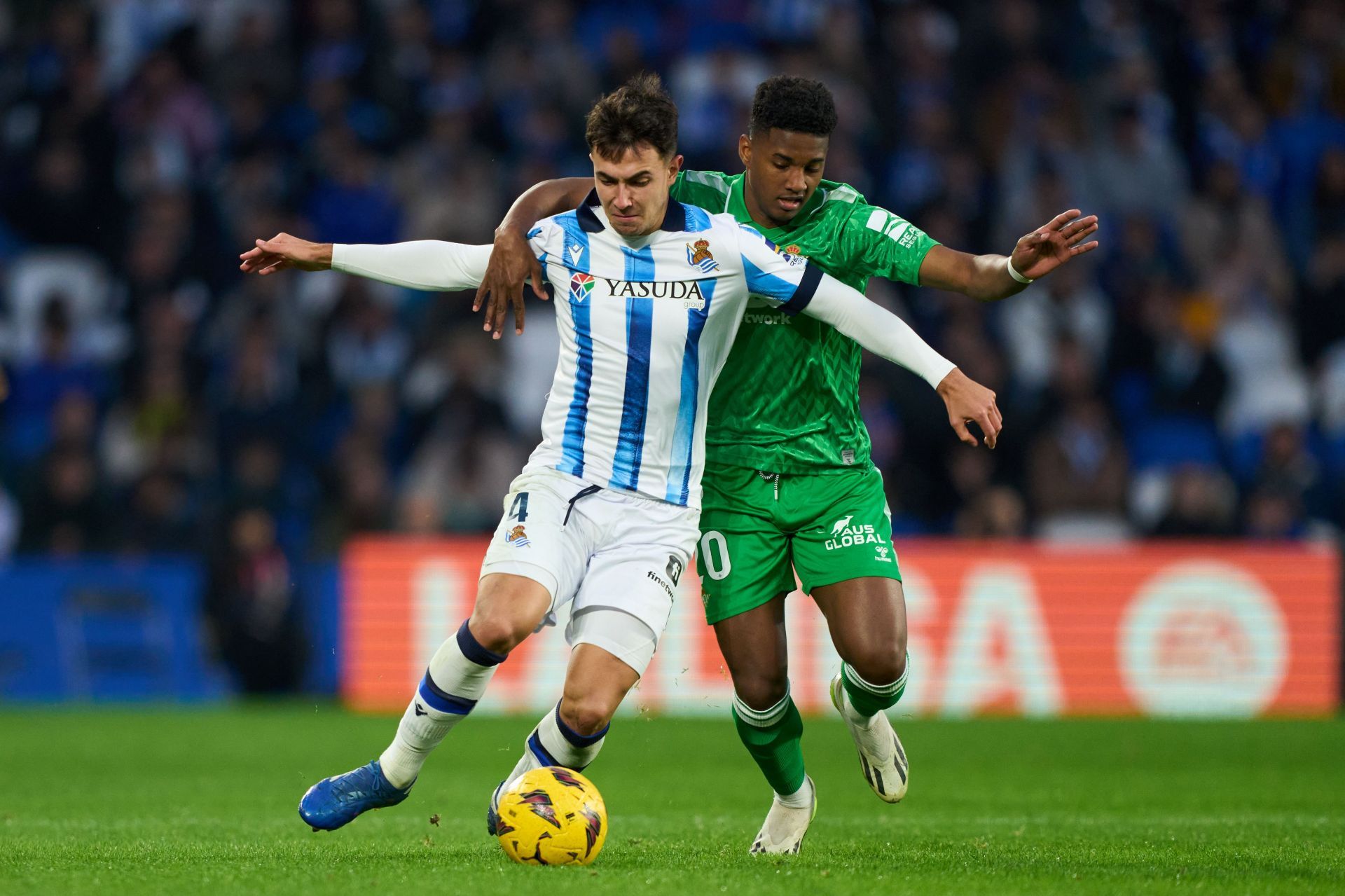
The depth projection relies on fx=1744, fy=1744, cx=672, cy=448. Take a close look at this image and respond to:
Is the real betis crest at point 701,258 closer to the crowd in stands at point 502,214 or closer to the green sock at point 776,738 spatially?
the green sock at point 776,738

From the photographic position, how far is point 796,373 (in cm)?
615

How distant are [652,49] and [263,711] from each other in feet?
23.6

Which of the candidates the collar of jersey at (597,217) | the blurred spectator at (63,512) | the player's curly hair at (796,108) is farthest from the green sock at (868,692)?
the blurred spectator at (63,512)

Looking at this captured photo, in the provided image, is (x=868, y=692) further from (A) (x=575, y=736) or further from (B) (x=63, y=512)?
(B) (x=63, y=512)

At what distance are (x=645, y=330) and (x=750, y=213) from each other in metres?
0.79

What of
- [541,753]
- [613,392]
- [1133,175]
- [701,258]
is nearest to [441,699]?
[541,753]

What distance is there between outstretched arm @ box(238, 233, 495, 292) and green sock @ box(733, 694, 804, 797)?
5.95ft

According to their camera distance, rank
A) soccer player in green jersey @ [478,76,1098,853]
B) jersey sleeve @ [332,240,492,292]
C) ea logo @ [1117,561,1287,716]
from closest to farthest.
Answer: jersey sleeve @ [332,240,492,292]
soccer player in green jersey @ [478,76,1098,853]
ea logo @ [1117,561,1287,716]

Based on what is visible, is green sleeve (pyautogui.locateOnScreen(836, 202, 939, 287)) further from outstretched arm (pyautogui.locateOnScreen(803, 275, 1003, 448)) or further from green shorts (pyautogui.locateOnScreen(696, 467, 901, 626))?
green shorts (pyautogui.locateOnScreen(696, 467, 901, 626))

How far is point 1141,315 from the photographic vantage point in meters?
A: 14.8

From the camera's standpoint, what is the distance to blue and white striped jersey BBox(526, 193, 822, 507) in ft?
18.7

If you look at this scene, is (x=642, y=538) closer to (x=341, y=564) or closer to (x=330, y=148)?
(x=341, y=564)

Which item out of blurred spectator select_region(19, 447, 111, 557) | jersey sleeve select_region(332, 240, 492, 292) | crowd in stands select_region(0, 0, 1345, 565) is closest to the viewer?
jersey sleeve select_region(332, 240, 492, 292)

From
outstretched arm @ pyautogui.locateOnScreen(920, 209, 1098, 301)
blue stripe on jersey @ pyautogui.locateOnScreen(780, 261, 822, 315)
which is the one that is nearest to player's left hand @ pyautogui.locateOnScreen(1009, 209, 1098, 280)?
outstretched arm @ pyautogui.locateOnScreen(920, 209, 1098, 301)
